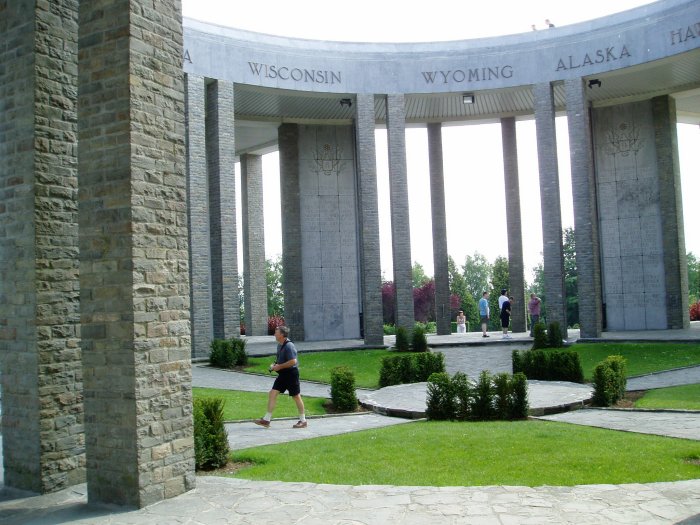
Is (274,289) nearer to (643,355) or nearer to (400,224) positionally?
(400,224)

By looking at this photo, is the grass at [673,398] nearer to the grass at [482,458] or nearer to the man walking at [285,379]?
the grass at [482,458]

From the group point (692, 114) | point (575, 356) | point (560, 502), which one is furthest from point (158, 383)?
point (692, 114)

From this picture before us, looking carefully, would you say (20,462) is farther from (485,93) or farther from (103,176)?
(485,93)

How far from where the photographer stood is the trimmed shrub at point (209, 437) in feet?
25.2

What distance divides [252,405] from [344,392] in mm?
1735

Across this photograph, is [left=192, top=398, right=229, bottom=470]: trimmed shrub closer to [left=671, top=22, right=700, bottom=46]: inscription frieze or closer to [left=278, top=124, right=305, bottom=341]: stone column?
[left=278, top=124, right=305, bottom=341]: stone column

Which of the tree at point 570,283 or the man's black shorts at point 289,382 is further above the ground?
the tree at point 570,283

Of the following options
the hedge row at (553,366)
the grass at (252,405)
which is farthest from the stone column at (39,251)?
the hedge row at (553,366)

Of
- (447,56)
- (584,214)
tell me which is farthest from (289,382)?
(447,56)

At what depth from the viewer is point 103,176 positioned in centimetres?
654

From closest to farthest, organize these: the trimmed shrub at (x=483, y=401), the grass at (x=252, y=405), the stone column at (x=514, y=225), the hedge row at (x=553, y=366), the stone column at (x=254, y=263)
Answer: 1. the trimmed shrub at (x=483, y=401)
2. the grass at (x=252, y=405)
3. the hedge row at (x=553, y=366)
4. the stone column at (x=514, y=225)
5. the stone column at (x=254, y=263)

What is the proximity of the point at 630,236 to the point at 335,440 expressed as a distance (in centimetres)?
1844

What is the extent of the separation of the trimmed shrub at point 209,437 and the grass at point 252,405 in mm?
2899

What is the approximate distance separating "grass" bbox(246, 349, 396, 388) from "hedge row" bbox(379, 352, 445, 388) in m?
0.46
